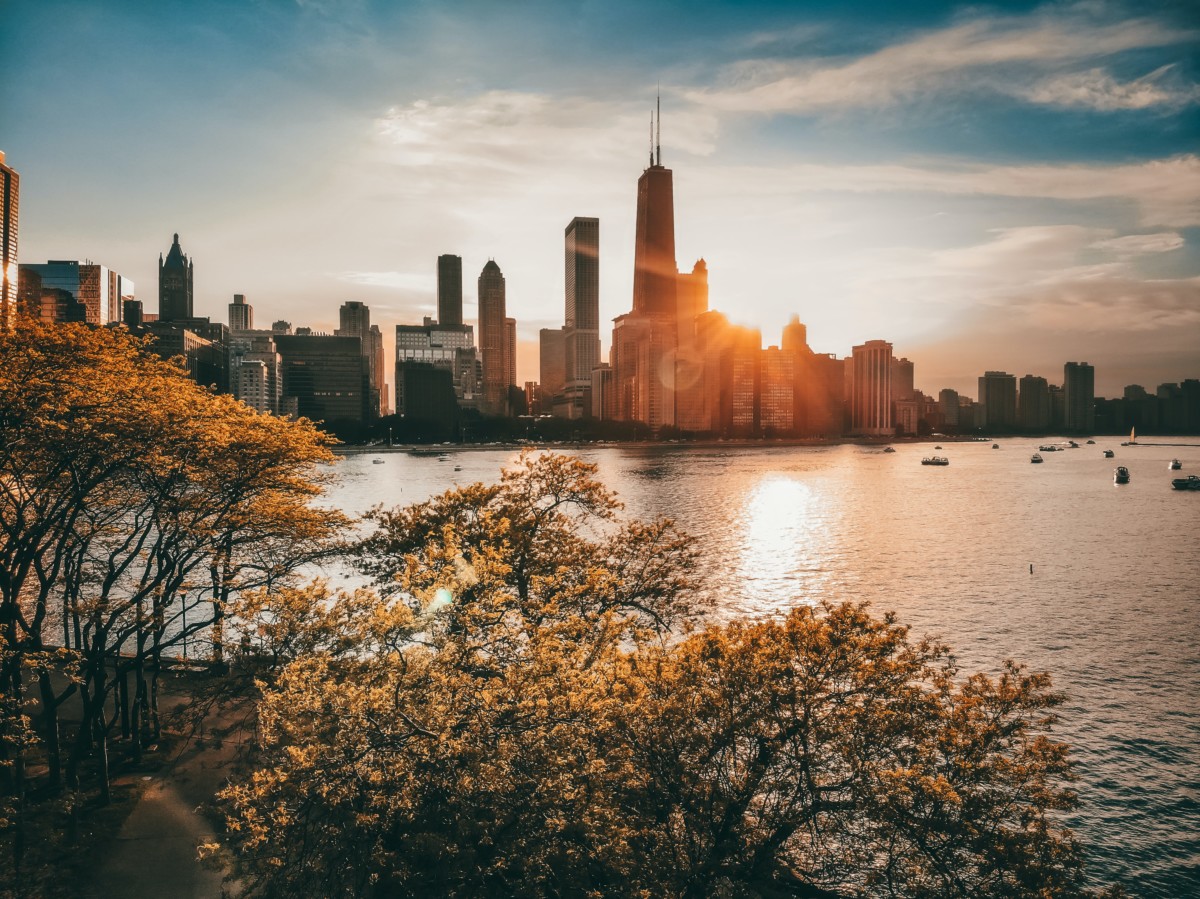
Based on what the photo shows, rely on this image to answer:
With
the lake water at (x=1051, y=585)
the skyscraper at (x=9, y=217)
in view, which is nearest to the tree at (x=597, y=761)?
the lake water at (x=1051, y=585)

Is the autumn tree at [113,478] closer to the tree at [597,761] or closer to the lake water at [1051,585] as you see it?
the tree at [597,761]

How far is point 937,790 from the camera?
15.1 m

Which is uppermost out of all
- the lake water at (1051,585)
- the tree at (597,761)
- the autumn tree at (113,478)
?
the autumn tree at (113,478)

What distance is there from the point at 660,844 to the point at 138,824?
18.1m

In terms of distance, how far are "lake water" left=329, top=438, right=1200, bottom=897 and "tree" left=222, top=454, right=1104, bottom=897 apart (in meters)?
14.4

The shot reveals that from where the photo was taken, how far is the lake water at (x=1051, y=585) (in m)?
30.5

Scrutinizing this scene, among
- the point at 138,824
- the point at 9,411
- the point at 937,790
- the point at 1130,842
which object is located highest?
the point at 9,411

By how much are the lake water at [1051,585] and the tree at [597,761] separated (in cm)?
1443

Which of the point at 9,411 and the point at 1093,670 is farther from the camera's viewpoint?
the point at 1093,670

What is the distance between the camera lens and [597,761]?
15.9 m

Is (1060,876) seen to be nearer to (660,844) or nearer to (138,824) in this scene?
(660,844)

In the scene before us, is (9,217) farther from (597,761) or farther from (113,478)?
(597,761)

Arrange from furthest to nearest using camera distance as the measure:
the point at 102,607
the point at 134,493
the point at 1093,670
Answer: the point at 1093,670, the point at 134,493, the point at 102,607

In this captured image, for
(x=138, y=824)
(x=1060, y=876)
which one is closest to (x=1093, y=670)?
(x=1060, y=876)
